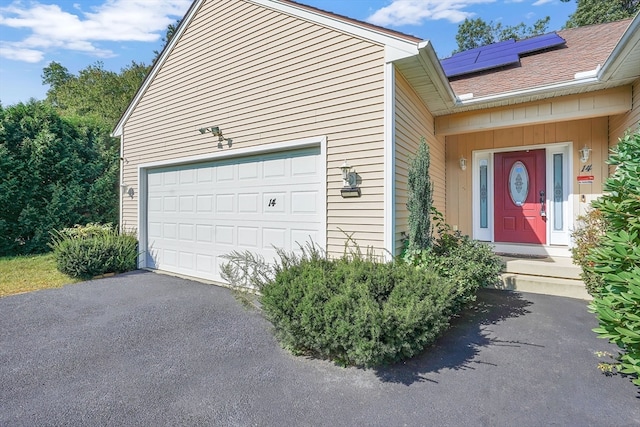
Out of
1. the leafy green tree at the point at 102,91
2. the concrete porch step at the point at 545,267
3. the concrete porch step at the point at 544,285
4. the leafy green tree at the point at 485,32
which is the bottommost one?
the concrete porch step at the point at 544,285

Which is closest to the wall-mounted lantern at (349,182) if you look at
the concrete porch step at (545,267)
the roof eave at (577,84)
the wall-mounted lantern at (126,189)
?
the roof eave at (577,84)

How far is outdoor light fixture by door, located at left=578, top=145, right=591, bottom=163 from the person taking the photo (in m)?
5.76

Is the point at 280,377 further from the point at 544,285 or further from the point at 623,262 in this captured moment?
the point at 544,285

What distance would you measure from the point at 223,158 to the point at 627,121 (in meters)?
6.89

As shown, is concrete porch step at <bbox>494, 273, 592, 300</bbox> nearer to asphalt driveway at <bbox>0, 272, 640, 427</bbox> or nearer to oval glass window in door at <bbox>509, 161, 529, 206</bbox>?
asphalt driveway at <bbox>0, 272, 640, 427</bbox>

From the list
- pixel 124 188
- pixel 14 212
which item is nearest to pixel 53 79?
pixel 14 212

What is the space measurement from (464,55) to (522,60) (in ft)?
6.60

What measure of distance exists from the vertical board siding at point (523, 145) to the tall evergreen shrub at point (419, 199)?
3.31 meters

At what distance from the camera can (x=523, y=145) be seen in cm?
647

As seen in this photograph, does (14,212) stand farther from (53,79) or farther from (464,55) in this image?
(53,79)

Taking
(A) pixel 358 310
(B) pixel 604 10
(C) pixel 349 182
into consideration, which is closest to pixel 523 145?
(C) pixel 349 182

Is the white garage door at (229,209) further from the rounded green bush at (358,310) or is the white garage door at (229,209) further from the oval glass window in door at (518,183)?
the oval glass window in door at (518,183)

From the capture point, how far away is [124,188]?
27.0 ft

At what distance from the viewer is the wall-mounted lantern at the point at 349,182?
447 cm
